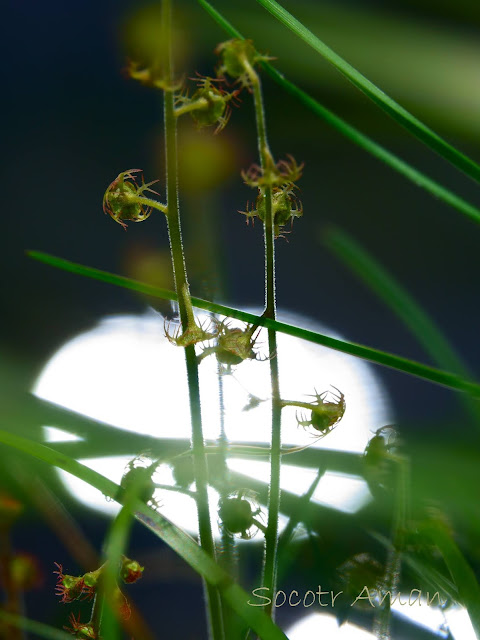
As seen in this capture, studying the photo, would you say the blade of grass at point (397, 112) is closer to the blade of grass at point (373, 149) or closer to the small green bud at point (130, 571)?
the blade of grass at point (373, 149)

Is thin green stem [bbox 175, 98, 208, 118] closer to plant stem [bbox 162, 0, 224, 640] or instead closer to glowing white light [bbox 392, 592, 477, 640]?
plant stem [bbox 162, 0, 224, 640]

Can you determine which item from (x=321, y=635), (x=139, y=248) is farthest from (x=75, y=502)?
(x=139, y=248)

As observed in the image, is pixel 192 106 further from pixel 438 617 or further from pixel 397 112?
pixel 438 617

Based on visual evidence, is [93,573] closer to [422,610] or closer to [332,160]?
[422,610]

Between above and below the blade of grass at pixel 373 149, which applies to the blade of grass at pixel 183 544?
below

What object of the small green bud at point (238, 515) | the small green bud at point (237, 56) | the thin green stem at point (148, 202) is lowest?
the small green bud at point (238, 515)

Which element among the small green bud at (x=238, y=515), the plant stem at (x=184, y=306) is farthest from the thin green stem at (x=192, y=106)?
the small green bud at (x=238, y=515)

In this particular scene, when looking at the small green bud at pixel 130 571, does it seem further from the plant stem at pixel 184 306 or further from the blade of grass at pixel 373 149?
the blade of grass at pixel 373 149
